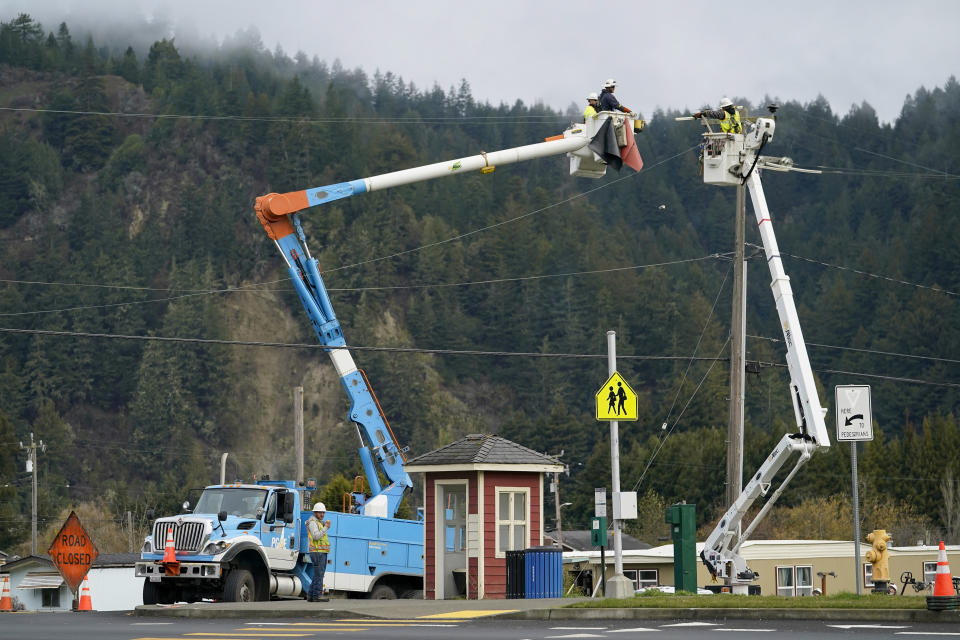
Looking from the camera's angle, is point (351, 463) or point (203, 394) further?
point (203, 394)

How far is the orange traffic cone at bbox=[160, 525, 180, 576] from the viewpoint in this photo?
25641mm

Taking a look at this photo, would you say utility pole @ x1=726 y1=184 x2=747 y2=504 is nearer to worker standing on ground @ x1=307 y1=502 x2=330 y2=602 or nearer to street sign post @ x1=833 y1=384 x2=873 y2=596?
worker standing on ground @ x1=307 y1=502 x2=330 y2=602

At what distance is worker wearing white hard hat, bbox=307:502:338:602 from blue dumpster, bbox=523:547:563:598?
3474 mm

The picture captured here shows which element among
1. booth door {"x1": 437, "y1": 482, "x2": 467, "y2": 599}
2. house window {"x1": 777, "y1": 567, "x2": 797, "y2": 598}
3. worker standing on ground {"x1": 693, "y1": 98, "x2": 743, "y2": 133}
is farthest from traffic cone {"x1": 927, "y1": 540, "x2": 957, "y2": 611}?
house window {"x1": 777, "y1": 567, "x2": 797, "y2": 598}

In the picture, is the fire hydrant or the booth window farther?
the booth window

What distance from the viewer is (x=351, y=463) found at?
130 metres

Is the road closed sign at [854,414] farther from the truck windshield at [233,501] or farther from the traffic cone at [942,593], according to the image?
the truck windshield at [233,501]

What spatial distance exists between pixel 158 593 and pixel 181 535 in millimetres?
1128

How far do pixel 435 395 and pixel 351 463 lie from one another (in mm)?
34804

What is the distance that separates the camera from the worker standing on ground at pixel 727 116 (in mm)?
28609

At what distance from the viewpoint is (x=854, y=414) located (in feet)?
70.2

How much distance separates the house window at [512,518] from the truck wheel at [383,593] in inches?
102

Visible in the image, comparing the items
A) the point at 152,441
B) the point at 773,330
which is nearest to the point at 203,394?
the point at 152,441

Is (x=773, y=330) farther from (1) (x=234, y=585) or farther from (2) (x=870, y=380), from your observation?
(1) (x=234, y=585)
